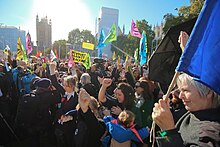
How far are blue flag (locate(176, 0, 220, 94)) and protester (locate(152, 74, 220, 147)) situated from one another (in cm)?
14

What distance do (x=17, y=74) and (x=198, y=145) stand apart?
236 inches

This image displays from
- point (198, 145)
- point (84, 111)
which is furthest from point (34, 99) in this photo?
point (198, 145)

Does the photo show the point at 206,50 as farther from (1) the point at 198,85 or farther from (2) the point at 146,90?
(2) the point at 146,90

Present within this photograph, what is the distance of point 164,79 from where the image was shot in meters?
2.29

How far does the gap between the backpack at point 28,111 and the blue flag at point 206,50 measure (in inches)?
108

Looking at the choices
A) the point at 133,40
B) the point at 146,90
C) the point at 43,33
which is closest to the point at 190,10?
the point at 146,90

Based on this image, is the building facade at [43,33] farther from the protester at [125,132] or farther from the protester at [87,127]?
the protester at [125,132]

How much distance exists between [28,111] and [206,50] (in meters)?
2.95

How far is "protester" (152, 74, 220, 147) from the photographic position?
1225mm

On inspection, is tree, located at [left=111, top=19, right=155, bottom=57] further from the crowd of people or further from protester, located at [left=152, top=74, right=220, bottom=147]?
protester, located at [left=152, top=74, right=220, bottom=147]

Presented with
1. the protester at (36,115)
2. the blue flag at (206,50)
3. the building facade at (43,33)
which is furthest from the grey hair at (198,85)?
the building facade at (43,33)

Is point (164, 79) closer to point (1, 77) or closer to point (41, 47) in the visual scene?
point (1, 77)

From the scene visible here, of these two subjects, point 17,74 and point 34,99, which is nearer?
point 34,99

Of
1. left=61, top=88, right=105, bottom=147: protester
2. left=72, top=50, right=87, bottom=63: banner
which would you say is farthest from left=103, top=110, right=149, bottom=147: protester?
left=72, top=50, right=87, bottom=63: banner
